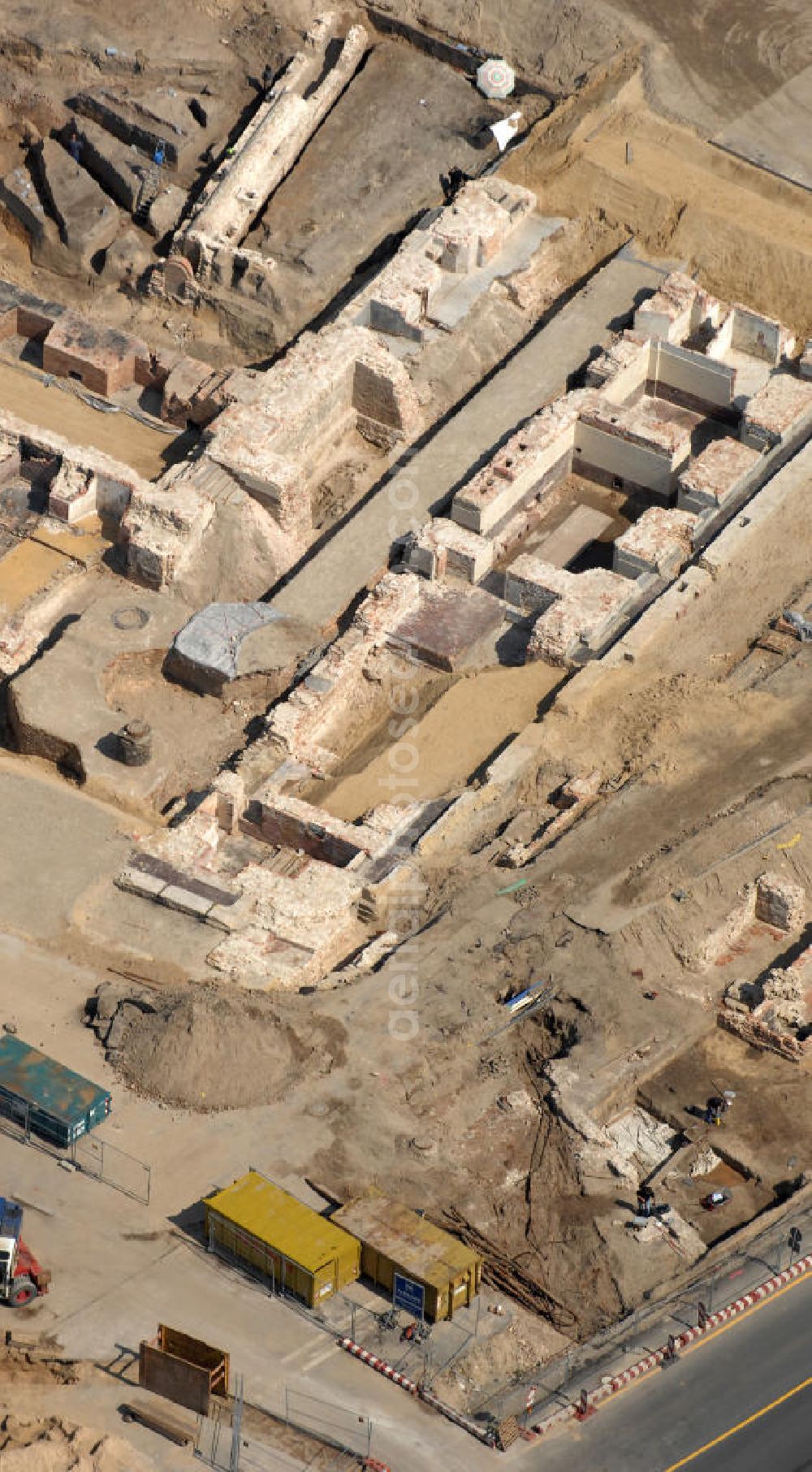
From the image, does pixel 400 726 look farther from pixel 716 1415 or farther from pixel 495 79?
pixel 495 79

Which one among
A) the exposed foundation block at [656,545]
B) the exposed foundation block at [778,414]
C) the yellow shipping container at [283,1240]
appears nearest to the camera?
the yellow shipping container at [283,1240]

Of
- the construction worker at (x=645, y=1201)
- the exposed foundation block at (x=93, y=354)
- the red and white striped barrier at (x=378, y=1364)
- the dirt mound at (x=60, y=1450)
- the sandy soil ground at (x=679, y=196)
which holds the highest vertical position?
the sandy soil ground at (x=679, y=196)

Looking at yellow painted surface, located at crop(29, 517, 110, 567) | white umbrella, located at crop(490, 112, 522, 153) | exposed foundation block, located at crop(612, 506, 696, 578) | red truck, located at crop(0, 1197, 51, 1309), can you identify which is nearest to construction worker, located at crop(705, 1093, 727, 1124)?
red truck, located at crop(0, 1197, 51, 1309)

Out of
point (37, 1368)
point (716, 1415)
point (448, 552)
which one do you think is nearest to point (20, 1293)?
point (37, 1368)

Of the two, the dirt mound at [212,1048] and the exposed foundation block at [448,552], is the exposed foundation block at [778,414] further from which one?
the dirt mound at [212,1048]

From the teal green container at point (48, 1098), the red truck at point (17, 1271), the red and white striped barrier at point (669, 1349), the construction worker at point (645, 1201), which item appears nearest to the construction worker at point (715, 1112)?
the construction worker at point (645, 1201)

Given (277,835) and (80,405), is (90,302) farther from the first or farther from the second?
(277,835)

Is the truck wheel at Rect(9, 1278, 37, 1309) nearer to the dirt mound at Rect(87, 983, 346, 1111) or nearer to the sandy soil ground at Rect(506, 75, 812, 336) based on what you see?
the dirt mound at Rect(87, 983, 346, 1111)
